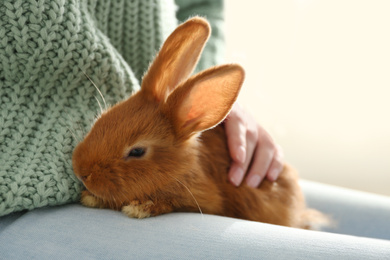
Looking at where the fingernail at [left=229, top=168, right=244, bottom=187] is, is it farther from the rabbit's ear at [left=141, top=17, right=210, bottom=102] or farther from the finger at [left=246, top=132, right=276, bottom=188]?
the rabbit's ear at [left=141, top=17, right=210, bottom=102]

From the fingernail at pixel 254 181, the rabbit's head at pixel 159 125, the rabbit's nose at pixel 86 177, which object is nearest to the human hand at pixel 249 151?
the fingernail at pixel 254 181

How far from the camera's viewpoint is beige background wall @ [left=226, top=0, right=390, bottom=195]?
2.07 m

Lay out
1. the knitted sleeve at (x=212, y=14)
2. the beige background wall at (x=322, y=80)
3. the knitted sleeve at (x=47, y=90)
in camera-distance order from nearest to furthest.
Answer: the knitted sleeve at (x=47, y=90) < the knitted sleeve at (x=212, y=14) < the beige background wall at (x=322, y=80)

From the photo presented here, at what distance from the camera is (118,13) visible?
1145 millimetres

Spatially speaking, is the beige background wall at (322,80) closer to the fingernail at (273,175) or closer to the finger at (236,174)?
the fingernail at (273,175)

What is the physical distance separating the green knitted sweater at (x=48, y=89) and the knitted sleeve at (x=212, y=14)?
544 millimetres

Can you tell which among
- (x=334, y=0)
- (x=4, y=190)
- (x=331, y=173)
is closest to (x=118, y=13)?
(x=4, y=190)

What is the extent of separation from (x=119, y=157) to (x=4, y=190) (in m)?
0.25

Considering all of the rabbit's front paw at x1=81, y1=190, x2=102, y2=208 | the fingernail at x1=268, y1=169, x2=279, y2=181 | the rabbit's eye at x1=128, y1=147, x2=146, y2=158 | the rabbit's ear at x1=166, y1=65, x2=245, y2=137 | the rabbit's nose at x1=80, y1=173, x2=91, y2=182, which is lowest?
the fingernail at x1=268, y1=169, x2=279, y2=181

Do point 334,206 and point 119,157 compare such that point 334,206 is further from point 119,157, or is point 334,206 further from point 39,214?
point 39,214

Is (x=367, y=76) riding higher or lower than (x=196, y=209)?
higher

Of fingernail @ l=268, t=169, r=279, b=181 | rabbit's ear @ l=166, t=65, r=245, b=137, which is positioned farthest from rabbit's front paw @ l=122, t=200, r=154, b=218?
fingernail @ l=268, t=169, r=279, b=181

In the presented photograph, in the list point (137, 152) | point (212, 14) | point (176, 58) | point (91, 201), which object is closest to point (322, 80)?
point (212, 14)

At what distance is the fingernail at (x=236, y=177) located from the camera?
115 centimetres
